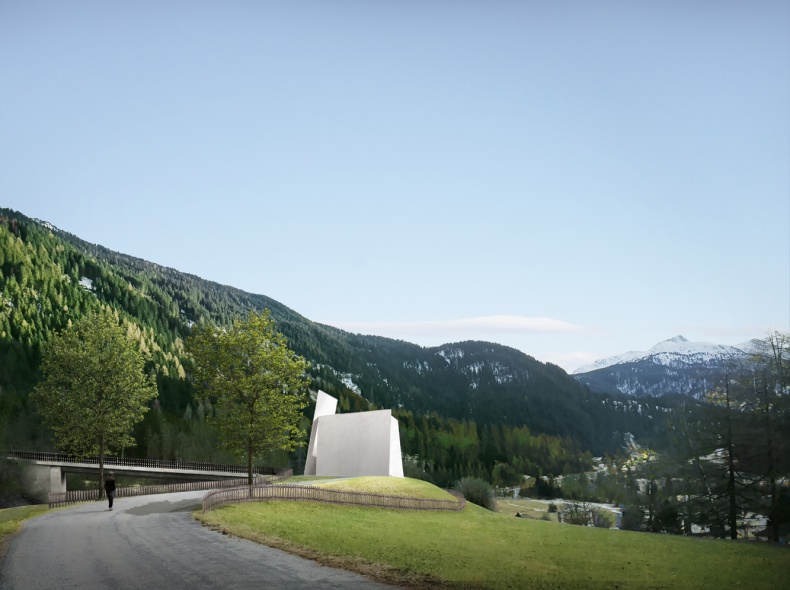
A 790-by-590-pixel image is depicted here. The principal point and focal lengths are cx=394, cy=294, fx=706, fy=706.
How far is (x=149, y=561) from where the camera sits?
2228cm

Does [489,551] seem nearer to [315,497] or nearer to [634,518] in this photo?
[315,497]

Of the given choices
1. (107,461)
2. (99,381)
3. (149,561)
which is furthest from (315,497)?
(107,461)

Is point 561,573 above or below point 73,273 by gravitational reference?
below

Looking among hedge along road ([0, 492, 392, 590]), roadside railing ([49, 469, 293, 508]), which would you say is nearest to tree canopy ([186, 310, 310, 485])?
roadside railing ([49, 469, 293, 508])

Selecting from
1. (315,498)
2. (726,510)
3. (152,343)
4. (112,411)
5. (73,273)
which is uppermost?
(73,273)

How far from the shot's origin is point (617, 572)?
23906 mm

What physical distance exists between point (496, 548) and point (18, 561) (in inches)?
703

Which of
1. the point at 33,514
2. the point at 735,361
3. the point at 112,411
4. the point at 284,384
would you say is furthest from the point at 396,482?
the point at 735,361

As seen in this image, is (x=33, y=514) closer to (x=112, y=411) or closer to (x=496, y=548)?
(x=112, y=411)

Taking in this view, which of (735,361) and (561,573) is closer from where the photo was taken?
(561,573)

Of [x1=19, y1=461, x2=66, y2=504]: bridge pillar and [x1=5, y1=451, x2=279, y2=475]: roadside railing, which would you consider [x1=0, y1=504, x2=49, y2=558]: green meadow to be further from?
[x1=5, y1=451, x2=279, y2=475]: roadside railing

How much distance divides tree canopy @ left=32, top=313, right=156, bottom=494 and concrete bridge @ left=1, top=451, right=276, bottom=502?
563 inches

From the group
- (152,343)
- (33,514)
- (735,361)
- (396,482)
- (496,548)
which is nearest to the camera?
(496,548)

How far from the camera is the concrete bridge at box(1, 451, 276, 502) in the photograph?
225 ft
